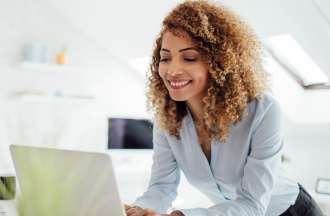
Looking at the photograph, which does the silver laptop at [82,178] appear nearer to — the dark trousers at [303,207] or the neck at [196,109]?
the neck at [196,109]

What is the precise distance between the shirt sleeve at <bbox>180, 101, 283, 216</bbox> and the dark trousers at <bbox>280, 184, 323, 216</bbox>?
0.20m

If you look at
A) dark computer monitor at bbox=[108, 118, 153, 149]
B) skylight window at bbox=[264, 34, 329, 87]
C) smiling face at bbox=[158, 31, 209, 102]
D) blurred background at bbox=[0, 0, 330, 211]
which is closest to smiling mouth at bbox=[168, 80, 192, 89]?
smiling face at bbox=[158, 31, 209, 102]

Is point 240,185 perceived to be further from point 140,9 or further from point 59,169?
point 140,9

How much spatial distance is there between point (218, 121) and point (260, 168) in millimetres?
176

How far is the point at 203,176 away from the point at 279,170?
0.24 meters

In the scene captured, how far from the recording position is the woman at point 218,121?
119 cm

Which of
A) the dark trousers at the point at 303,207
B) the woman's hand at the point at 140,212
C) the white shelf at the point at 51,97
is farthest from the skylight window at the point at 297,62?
the woman's hand at the point at 140,212

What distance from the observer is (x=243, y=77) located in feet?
4.19

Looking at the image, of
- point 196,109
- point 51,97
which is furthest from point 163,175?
point 51,97

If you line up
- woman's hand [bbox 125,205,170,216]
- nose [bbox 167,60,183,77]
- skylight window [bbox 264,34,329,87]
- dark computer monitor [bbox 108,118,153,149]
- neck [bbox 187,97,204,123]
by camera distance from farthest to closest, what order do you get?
dark computer monitor [bbox 108,118,153,149] < skylight window [bbox 264,34,329,87] < neck [bbox 187,97,204,123] < nose [bbox 167,60,183,77] < woman's hand [bbox 125,205,170,216]

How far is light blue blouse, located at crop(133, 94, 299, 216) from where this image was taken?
3.84ft

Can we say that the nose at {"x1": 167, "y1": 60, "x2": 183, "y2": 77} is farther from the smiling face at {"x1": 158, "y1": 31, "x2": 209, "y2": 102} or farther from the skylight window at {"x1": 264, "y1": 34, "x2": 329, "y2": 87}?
the skylight window at {"x1": 264, "y1": 34, "x2": 329, "y2": 87}

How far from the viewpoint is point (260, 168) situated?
1174mm

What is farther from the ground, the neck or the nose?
the nose
